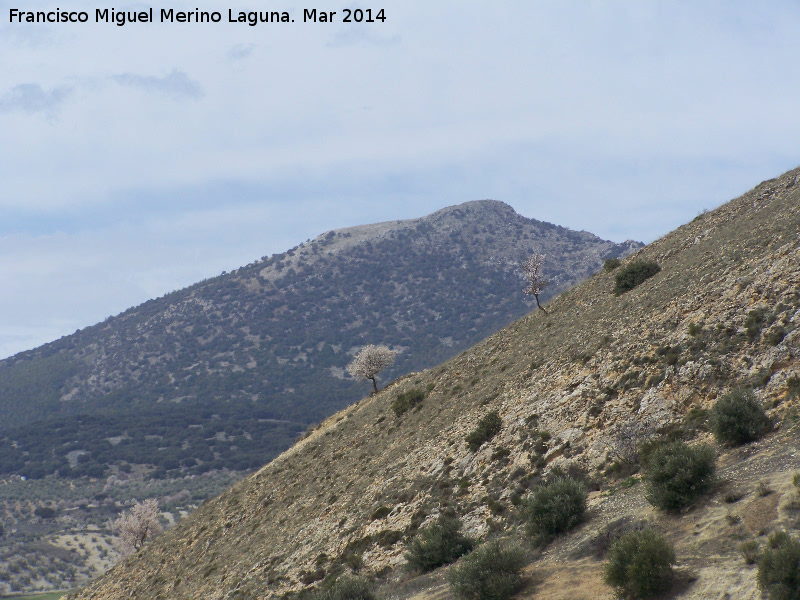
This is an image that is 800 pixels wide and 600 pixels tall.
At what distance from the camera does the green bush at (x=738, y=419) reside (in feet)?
53.4

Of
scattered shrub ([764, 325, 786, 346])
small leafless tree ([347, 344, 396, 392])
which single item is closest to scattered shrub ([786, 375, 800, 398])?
scattered shrub ([764, 325, 786, 346])

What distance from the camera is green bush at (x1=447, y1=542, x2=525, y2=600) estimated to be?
567 inches

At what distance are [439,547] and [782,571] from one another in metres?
10.1

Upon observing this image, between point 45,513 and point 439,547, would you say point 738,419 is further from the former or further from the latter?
point 45,513

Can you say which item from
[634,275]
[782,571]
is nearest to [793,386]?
[782,571]

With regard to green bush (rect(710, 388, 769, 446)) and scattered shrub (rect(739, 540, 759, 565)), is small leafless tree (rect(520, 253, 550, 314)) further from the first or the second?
scattered shrub (rect(739, 540, 759, 565))

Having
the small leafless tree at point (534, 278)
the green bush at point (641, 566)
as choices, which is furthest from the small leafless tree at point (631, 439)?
the small leafless tree at point (534, 278)

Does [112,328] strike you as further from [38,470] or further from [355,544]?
[355,544]

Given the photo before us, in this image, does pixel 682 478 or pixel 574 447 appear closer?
pixel 682 478

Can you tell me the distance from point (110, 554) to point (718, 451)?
275ft

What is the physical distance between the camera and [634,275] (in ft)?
108

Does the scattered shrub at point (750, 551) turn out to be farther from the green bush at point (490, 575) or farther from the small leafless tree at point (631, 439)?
the small leafless tree at point (631, 439)

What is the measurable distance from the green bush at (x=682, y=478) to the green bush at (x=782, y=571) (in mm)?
3775

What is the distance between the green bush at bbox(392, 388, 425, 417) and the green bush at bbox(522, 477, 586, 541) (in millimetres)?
18475
